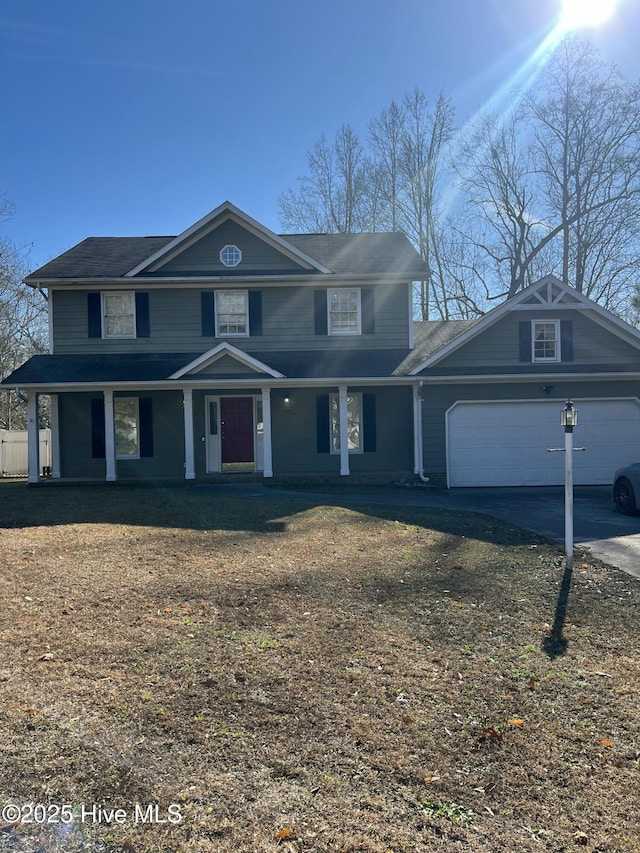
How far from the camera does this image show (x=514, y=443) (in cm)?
1548

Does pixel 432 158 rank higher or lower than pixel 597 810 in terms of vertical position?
higher

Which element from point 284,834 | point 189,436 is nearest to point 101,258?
point 189,436

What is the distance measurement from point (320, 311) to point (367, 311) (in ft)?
4.52

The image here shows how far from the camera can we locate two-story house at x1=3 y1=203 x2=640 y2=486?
1543 centimetres

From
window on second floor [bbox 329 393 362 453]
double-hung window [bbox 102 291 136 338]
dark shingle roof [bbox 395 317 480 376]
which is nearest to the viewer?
dark shingle roof [bbox 395 317 480 376]

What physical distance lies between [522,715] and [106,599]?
148 inches

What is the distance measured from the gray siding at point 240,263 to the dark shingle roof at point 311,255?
4.67 ft

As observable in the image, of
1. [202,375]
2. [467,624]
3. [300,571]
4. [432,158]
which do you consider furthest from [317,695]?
[432,158]

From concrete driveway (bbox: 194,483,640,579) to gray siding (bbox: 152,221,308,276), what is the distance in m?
6.36

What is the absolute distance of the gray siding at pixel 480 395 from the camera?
15477 millimetres

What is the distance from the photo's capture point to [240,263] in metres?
17.1

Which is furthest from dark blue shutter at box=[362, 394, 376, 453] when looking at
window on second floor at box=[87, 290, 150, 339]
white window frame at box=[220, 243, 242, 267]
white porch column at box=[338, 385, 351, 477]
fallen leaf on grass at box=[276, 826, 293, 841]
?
fallen leaf on grass at box=[276, 826, 293, 841]

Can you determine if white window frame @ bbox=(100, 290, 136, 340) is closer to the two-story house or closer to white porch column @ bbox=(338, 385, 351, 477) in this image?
the two-story house

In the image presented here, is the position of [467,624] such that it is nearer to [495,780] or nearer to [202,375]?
[495,780]
